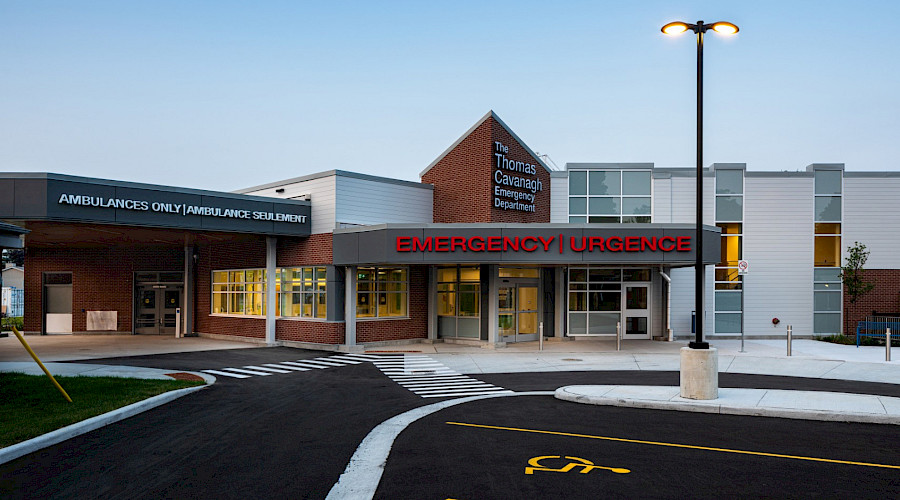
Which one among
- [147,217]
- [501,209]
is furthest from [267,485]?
[501,209]

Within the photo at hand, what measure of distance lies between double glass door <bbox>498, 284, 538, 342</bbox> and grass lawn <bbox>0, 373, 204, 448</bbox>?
40.9 feet

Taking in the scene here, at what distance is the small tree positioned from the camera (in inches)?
1097

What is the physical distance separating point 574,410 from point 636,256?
425 inches

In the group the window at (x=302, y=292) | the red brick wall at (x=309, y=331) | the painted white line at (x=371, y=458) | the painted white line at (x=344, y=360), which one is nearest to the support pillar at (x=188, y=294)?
the window at (x=302, y=292)

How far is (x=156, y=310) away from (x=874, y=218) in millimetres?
32414

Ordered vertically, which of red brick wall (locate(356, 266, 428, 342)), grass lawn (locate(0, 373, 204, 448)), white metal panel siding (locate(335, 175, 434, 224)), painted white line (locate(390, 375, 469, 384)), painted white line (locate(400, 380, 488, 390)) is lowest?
painted white line (locate(390, 375, 469, 384))

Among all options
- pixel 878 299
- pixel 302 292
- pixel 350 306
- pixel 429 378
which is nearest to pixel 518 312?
pixel 350 306

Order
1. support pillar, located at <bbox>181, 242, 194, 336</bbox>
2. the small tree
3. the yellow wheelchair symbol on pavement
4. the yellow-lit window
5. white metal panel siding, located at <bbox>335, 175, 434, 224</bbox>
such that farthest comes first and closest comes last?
support pillar, located at <bbox>181, 242, 194, 336</bbox>, the yellow-lit window, the small tree, white metal panel siding, located at <bbox>335, 175, 434, 224</bbox>, the yellow wheelchair symbol on pavement

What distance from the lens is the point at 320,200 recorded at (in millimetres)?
24969

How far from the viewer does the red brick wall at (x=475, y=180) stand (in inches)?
998

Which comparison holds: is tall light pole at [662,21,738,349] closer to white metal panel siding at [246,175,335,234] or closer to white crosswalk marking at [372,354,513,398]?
white crosswalk marking at [372,354,513,398]

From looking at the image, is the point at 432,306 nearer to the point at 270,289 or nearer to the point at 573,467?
the point at 270,289

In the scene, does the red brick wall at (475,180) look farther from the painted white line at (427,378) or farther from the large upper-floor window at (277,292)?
the painted white line at (427,378)

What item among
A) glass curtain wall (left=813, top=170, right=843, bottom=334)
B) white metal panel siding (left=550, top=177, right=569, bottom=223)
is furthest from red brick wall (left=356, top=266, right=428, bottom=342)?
glass curtain wall (left=813, top=170, right=843, bottom=334)
